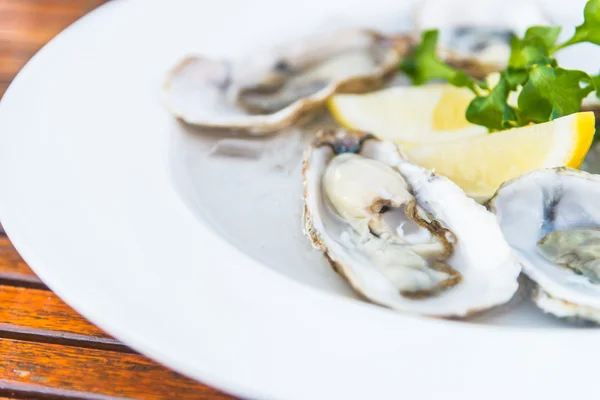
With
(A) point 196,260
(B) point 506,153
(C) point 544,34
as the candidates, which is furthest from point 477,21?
(A) point 196,260

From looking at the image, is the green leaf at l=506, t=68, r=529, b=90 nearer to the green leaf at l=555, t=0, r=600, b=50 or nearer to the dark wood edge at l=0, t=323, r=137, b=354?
the green leaf at l=555, t=0, r=600, b=50

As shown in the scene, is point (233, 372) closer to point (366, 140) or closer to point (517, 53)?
point (366, 140)

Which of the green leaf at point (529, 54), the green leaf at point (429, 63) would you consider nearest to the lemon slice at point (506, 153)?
the green leaf at point (529, 54)

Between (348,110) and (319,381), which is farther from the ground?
(348,110)

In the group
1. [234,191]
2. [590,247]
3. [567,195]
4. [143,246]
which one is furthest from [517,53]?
[143,246]

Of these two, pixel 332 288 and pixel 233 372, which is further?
pixel 332 288

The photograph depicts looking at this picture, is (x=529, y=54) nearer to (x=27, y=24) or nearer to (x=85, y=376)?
(x=85, y=376)
